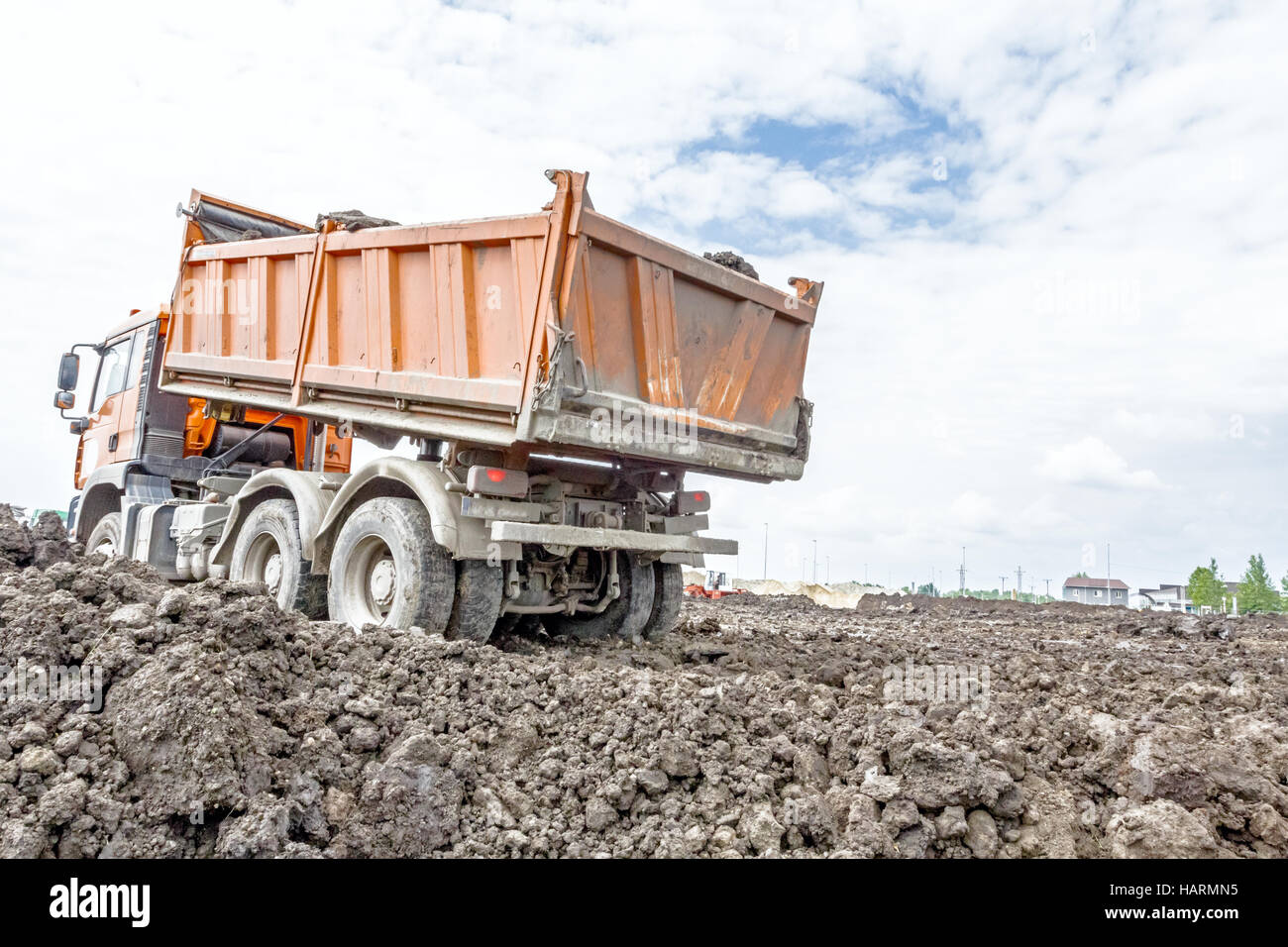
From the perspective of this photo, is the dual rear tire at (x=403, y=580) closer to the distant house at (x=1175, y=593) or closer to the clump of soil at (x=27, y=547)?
the clump of soil at (x=27, y=547)

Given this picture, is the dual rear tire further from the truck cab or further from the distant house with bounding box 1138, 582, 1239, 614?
the distant house with bounding box 1138, 582, 1239, 614

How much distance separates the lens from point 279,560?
7445 millimetres

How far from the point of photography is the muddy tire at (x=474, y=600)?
241 inches

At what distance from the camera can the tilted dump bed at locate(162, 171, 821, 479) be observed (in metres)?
5.51

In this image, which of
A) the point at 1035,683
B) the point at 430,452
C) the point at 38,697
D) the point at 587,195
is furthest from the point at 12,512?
the point at 1035,683

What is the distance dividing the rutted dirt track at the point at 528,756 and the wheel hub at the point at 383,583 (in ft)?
2.45

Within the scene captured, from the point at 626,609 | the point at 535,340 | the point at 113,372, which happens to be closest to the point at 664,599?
the point at 626,609

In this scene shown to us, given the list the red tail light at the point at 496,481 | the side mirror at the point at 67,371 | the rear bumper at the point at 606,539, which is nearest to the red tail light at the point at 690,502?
the rear bumper at the point at 606,539

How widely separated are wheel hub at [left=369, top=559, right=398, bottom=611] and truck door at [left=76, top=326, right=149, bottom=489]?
4277mm

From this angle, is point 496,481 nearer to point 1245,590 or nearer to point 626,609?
point 626,609

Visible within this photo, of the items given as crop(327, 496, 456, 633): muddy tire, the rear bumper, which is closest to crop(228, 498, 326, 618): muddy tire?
crop(327, 496, 456, 633): muddy tire
